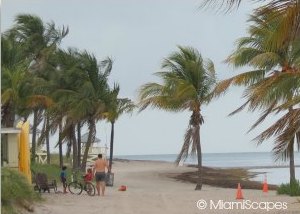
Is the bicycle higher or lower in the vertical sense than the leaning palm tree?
lower

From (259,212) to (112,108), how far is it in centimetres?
2042

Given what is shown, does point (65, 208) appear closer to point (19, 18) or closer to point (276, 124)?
point (276, 124)

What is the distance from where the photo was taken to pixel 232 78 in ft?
64.4

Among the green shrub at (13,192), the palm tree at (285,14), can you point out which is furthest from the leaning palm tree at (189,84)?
the palm tree at (285,14)

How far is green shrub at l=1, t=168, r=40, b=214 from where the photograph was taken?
472 inches

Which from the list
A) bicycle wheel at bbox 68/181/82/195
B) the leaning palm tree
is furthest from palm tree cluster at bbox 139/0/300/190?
bicycle wheel at bbox 68/181/82/195

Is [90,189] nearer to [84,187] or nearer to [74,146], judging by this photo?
[84,187]

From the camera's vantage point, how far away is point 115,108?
35.0 metres

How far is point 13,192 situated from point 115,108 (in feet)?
74.2

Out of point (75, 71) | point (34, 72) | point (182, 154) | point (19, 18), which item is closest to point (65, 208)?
point (182, 154)

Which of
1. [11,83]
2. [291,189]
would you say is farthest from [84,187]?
[291,189]

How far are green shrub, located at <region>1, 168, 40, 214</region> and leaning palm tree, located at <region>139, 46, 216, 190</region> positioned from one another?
13418 millimetres

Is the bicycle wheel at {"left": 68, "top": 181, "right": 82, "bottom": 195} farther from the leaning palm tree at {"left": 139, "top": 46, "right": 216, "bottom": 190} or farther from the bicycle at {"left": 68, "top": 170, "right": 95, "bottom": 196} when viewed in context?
the leaning palm tree at {"left": 139, "top": 46, "right": 216, "bottom": 190}

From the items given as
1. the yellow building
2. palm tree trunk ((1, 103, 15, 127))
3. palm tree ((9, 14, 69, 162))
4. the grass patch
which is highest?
palm tree ((9, 14, 69, 162))
